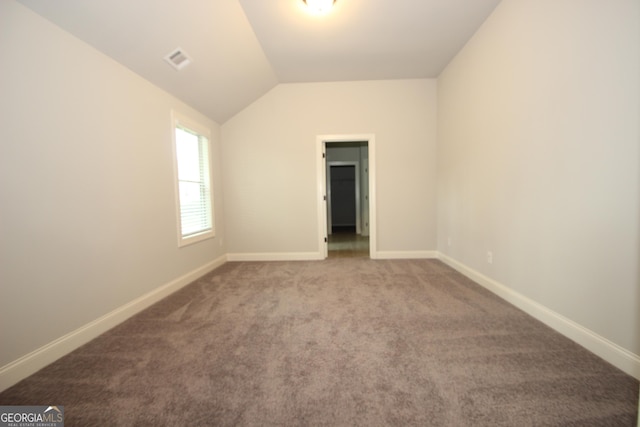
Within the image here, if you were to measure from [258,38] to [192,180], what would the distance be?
1.98m

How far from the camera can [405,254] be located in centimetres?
437

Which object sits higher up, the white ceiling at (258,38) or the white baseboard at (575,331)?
the white ceiling at (258,38)

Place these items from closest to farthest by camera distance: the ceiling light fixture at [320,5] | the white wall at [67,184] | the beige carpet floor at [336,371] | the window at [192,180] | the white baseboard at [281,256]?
the beige carpet floor at [336,371] < the white wall at [67,184] < the ceiling light fixture at [320,5] < the window at [192,180] < the white baseboard at [281,256]

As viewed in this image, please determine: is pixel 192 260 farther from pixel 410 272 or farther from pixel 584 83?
pixel 584 83

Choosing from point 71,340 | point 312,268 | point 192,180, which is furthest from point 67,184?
point 312,268

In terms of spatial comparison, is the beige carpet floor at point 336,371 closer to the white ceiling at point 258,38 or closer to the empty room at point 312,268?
the empty room at point 312,268

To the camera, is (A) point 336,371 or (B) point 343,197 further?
(B) point 343,197

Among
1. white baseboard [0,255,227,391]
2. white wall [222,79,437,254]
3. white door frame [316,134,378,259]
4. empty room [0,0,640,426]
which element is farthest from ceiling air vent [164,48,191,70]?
white baseboard [0,255,227,391]

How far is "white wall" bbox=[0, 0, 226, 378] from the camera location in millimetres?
1505

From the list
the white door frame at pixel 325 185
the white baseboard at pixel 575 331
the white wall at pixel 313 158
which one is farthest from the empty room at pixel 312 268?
the white door frame at pixel 325 185

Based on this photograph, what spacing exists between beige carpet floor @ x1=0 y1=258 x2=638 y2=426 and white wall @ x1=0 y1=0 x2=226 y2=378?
0.35 meters

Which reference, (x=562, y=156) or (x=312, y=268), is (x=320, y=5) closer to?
(x=562, y=156)

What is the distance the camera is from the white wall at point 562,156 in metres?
1.49

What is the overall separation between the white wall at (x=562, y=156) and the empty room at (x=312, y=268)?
0.01 meters
